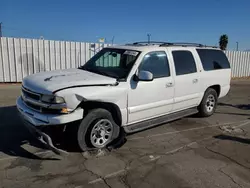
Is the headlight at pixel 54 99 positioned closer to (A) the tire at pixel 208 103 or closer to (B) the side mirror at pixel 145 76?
(B) the side mirror at pixel 145 76

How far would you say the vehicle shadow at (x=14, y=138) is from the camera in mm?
4107

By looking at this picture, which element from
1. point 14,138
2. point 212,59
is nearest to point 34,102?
point 14,138

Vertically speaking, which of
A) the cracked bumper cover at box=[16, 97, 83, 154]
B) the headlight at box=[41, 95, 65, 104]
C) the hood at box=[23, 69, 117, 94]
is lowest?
the cracked bumper cover at box=[16, 97, 83, 154]

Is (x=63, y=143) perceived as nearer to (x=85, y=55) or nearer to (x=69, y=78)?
(x=69, y=78)

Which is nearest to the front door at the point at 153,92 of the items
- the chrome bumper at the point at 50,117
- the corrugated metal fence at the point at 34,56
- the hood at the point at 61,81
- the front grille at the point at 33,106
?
the hood at the point at 61,81

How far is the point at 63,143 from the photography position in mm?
4441

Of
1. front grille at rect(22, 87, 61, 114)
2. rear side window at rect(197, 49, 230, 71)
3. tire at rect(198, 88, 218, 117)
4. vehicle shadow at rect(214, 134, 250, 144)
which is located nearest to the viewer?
front grille at rect(22, 87, 61, 114)

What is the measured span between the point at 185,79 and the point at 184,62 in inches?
17.4

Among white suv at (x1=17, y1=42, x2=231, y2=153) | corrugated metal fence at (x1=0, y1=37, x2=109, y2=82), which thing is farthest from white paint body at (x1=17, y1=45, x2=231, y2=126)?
corrugated metal fence at (x1=0, y1=37, x2=109, y2=82)

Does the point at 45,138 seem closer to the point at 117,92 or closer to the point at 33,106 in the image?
the point at 33,106

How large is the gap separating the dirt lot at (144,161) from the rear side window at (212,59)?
1821 mm

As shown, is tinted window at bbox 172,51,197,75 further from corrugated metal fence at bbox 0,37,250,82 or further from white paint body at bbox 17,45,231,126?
corrugated metal fence at bbox 0,37,250,82

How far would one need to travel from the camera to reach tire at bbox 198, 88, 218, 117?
20.9ft

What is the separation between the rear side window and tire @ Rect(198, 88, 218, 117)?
683 mm
